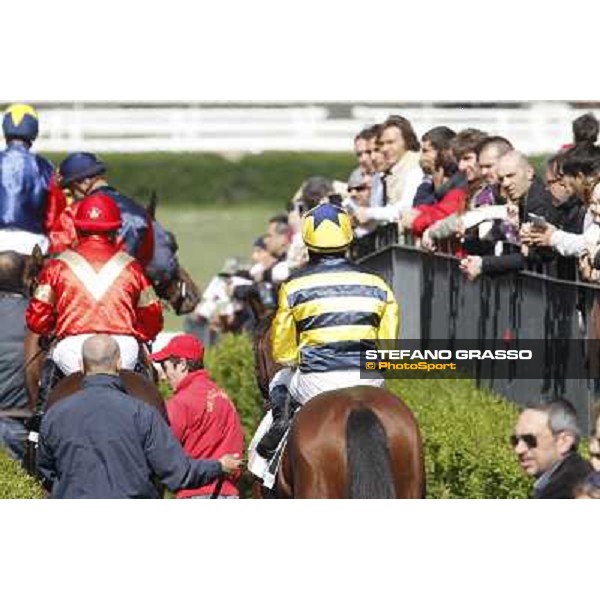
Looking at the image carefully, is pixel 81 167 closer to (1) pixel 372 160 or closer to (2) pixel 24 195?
(2) pixel 24 195

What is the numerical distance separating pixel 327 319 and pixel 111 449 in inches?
49.4

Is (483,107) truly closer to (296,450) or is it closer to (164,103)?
(164,103)

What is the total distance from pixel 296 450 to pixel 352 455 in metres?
0.32

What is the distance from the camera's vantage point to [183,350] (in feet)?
38.6

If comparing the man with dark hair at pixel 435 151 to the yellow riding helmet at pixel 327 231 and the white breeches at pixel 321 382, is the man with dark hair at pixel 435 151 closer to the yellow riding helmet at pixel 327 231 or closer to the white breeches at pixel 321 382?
the yellow riding helmet at pixel 327 231

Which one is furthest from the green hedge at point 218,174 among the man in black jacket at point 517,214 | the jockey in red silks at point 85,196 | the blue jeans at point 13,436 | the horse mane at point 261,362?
the horse mane at point 261,362

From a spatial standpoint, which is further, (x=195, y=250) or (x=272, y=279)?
(x=195, y=250)

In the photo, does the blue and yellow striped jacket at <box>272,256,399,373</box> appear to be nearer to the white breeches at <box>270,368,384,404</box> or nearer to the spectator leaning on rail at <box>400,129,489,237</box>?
the white breeches at <box>270,368,384,404</box>

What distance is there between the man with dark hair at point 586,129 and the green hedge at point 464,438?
4.86ft

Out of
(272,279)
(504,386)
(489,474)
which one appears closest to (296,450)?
(489,474)

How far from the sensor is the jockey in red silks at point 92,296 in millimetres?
11180

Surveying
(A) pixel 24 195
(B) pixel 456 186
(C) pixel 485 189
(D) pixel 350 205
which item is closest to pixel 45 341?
(A) pixel 24 195

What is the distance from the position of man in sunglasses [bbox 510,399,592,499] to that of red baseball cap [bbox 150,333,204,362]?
2140 millimetres

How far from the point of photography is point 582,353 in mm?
11953
